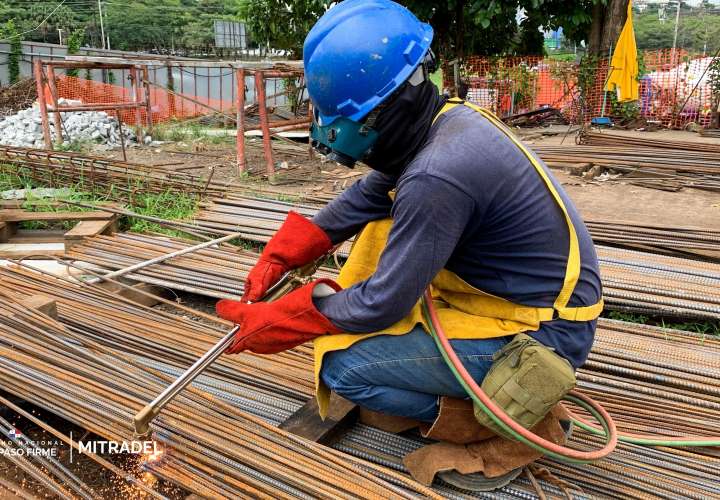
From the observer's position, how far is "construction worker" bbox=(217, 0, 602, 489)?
1.85 meters

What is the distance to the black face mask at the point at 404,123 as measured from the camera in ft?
6.35

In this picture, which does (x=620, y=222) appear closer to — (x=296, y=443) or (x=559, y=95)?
(x=296, y=443)

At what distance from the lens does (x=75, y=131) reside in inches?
440

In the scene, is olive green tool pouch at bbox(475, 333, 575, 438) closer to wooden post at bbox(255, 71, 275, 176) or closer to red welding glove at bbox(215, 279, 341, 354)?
red welding glove at bbox(215, 279, 341, 354)

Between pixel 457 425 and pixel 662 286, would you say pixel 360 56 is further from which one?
pixel 662 286

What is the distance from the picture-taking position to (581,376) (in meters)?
2.97

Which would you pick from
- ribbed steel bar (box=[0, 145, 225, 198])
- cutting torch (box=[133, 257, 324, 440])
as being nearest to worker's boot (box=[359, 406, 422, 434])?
cutting torch (box=[133, 257, 324, 440])

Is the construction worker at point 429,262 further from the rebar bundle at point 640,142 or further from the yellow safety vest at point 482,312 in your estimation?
the rebar bundle at point 640,142

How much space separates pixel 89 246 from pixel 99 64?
6332 millimetres

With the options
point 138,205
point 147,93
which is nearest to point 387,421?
point 138,205

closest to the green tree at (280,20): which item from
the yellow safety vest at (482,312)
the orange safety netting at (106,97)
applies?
the orange safety netting at (106,97)

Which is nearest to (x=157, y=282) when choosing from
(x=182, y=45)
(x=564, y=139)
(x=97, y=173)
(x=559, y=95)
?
(x=97, y=173)

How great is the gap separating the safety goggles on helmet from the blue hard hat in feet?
0.08

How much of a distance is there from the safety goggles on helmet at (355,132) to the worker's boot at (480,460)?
106 cm
